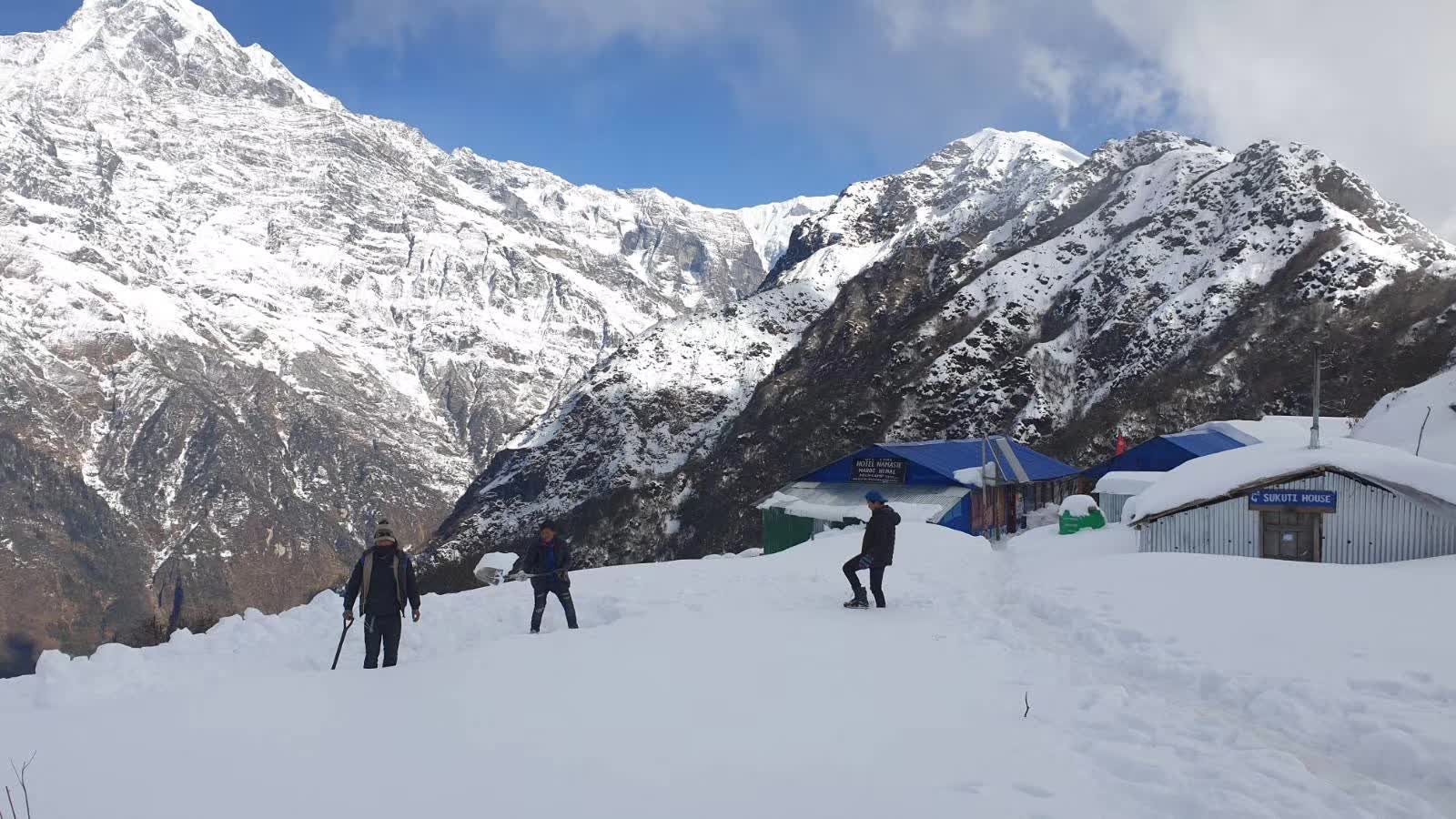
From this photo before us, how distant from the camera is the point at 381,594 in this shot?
11008 mm

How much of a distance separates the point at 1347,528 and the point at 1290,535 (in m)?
1.16

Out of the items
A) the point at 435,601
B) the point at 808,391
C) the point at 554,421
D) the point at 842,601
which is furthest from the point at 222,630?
the point at 554,421

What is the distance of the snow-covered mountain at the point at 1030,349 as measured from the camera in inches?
3241

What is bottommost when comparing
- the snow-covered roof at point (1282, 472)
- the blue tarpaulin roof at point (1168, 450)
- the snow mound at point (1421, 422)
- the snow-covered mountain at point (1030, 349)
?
the snow-covered roof at point (1282, 472)

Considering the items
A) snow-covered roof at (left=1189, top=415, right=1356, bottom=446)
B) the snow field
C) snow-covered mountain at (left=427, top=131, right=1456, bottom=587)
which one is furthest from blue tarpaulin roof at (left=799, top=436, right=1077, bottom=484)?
snow-covered mountain at (left=427, top=131, right=1456, bottom=587)

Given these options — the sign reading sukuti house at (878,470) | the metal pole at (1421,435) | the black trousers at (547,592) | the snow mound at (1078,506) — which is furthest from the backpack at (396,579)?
the metal pole at (1421,435)

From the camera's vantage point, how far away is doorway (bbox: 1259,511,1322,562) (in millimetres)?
20734

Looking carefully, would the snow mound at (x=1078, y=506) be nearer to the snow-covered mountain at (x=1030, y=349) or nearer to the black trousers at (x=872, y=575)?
the black trousers at (x=872, y=575)

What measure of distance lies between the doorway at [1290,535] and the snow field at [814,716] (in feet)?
25.1

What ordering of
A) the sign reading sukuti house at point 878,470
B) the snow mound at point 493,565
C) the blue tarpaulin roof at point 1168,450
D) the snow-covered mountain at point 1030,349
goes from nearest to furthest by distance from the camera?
1. the snow mound at point 493,565
2. the sign reading sukuti house at point 878,470
3. the blue tarpaulin roof at point 1168,450
4. the snow-covered mountain at point 1030,349

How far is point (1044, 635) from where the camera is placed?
11805 millimetres

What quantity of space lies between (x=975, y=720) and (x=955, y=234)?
17197cm

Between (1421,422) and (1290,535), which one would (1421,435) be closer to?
(1421,422)

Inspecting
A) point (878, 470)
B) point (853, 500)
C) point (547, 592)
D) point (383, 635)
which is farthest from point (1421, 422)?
point (383, 635)
